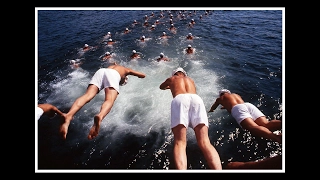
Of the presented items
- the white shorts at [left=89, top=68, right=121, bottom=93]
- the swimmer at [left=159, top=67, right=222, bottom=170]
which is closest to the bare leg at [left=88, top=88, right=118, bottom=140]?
the white shorts at [left=89, top=68, right=121, bottom=93]

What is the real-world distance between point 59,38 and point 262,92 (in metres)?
21.0

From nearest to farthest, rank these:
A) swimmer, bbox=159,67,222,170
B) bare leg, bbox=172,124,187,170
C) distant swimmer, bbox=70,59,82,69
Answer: bare leg, bbox=172,124,187,170
swimmer, bbox=159,67,222,170
distant swimmer, bbox=70,59,82,69

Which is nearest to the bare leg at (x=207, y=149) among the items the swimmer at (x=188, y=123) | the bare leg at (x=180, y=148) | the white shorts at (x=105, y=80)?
the swimmer at (x=188, y=123)

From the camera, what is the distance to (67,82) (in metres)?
12.2

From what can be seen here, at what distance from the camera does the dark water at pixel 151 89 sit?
6992 millimetres

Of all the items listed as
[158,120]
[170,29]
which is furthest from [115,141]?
[170,29]

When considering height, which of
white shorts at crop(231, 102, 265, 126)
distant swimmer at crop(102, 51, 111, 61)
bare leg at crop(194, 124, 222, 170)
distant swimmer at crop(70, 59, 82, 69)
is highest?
distant swimmer at crop(102, 51, 111, 61)

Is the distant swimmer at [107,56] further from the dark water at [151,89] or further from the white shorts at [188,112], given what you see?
the white shorts at [188,112]

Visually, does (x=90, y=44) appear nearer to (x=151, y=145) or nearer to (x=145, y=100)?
(x=145, y=100)

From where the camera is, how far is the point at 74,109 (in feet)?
19.0

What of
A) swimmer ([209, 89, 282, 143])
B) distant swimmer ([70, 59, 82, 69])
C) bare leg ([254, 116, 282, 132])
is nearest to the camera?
swimmer ([209, 89, 282, 143])

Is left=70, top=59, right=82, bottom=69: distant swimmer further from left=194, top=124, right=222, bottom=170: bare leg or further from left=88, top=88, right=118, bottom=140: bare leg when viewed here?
left=194, top=124, right=222, bottom=170: bare leg

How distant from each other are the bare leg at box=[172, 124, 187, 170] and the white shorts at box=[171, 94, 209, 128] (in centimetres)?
17

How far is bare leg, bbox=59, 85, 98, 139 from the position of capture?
524cm
